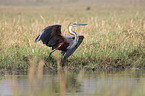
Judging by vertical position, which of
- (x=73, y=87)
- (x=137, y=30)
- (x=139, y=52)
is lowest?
(x=73, y=87)

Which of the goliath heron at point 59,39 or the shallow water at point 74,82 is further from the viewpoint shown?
the goliath heron at point 59,39

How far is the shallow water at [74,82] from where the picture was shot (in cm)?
618

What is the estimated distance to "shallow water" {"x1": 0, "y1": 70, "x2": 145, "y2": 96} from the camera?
6.18 m

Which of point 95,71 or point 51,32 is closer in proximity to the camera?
point 51,32

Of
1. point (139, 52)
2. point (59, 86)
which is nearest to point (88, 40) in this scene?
point (139, 52)

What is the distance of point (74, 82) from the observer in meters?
7.31

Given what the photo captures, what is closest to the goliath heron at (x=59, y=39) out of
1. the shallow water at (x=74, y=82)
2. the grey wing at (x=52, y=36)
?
the grey wing at (x=52, y=36)

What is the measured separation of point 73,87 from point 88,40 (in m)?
4.48

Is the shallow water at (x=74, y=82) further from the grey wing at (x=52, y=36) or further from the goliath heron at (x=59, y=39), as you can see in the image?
the grey wing at (x=52, y=36)

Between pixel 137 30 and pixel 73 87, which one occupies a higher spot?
pixel 137 30

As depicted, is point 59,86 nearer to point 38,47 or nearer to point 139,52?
point 38,47

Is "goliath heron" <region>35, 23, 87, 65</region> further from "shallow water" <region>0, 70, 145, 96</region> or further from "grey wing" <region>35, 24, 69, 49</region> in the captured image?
"shallow water" <region>0, 70, 145, 96</region>

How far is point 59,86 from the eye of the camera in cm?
679

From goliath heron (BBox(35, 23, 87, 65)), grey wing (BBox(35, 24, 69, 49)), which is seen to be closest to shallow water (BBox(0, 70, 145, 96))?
goliath heron (BBox(35, 23, 87, 65))
